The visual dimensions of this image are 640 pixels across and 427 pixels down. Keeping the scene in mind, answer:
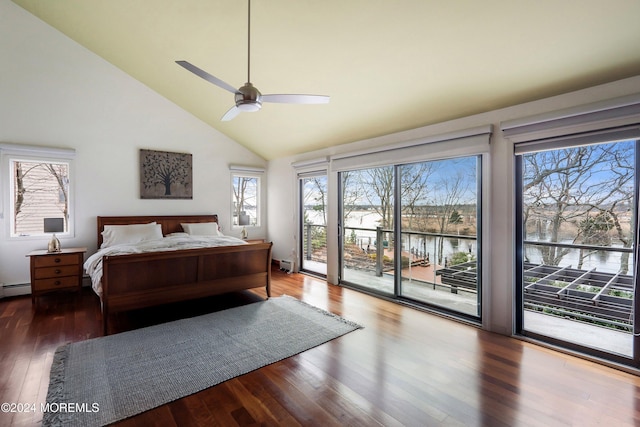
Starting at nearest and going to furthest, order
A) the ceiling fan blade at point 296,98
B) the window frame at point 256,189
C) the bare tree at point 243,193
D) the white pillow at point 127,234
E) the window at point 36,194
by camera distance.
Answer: the ceiling fan blade at point 296,98 → the window at point 36,194 → the white pillow at point 127,234 → the window frame at point 256,189 → the bare tree at point 243,193

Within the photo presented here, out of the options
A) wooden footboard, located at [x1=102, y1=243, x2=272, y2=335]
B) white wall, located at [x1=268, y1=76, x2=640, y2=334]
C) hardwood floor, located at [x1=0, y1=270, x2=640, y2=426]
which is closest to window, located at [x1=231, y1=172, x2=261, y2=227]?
wooden footboard, located at [x1=102, y1=243, x2=272, y2=335]

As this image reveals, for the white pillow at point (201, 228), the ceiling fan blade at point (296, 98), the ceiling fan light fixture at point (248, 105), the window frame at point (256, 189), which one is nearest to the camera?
the ceiling fan light fixture at point (248, 105)

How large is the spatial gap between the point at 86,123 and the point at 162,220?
1.87 metres

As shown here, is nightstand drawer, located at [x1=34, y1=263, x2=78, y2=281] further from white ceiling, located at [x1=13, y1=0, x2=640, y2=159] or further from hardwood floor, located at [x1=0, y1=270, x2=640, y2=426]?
white ceiling, located at [x1=13, y1=0, x2=640, y2=159]

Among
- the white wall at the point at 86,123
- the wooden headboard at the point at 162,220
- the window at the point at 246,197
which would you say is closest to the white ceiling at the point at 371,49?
the white wall at the point at 86,123

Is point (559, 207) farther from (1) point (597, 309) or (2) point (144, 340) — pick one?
(2) point (144, 340)

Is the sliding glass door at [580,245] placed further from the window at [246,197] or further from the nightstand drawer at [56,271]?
the nightstand drawer at [56,271]

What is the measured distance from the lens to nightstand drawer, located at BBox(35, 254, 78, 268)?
4.01 metres

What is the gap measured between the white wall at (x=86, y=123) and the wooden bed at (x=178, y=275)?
227 cm

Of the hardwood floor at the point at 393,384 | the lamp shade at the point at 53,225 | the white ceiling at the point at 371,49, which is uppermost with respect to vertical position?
the white ceiling at the point at 371,49

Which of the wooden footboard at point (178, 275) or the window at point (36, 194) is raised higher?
the window at point (36, 194)

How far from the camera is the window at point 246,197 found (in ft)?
20.7

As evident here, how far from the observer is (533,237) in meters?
3.00

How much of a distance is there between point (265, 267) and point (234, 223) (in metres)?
2.33
